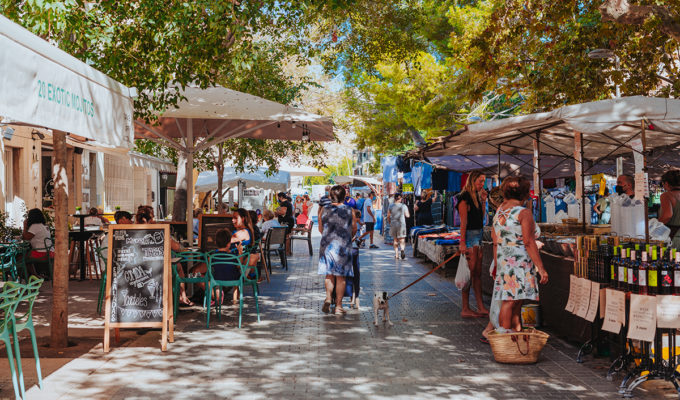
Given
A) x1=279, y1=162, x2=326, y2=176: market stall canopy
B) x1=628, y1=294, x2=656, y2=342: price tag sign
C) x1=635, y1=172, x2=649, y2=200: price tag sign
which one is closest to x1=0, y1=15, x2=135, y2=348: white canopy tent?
x1=628, y1=294, x2=656, y2=342: price tag sign

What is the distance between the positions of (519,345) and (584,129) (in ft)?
7.35

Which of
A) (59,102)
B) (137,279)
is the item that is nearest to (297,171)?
(137,279)

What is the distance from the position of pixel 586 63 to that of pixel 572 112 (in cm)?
704

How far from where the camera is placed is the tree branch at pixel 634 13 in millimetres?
7246

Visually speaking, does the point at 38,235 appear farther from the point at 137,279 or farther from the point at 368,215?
the point at 368,215

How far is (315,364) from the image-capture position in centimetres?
640

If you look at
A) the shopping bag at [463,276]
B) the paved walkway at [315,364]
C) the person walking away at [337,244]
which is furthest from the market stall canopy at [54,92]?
the shopping bag at [463,276]

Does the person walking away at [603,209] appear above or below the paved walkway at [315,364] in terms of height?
above

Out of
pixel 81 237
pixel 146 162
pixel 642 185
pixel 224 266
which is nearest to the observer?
pixel 642 185

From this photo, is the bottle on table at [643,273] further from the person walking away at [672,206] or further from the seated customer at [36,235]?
the seated customer at [36,235]

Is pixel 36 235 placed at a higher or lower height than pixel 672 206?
lower

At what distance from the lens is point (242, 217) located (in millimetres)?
9930

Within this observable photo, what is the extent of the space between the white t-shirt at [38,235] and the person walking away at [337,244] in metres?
5.65

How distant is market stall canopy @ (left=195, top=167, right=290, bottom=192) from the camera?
23200 millimetres
